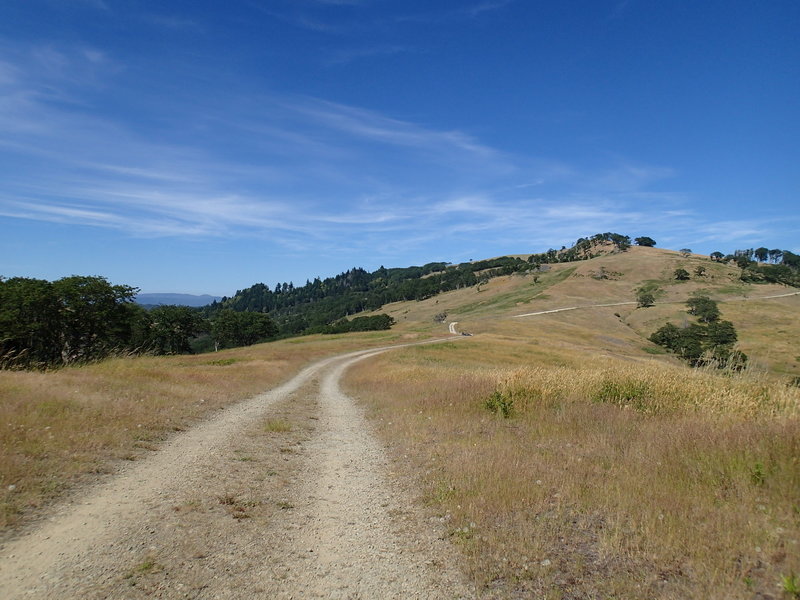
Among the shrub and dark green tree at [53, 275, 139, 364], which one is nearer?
the shrub

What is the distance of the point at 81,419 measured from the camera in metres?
11.0

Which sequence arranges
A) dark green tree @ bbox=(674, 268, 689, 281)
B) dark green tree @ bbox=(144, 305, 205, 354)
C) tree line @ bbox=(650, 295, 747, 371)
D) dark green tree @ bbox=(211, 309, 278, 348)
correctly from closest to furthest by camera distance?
tree line @ bbox=(650, 295, 747, 371) < dark green tree @ bbox=(144, 305, 205, 354) < dark green tree @ bbox=(211, 309, 278, 348) < dark green tree @ bbox=(674, 268, 689, 281)

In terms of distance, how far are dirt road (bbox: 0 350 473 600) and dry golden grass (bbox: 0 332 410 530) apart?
0.73 metres

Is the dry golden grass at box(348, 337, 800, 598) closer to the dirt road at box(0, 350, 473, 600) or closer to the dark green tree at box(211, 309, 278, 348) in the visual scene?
the dirt road at box(0, 350, 473, 600)

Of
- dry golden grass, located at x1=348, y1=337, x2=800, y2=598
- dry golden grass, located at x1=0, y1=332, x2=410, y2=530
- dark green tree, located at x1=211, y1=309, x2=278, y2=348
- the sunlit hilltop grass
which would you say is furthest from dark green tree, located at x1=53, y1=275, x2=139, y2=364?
dark green tree, located at x1=211, y1=309, x2=278, y2=348

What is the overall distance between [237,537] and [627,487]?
599 centimetres

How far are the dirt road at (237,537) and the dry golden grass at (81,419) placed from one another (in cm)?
73

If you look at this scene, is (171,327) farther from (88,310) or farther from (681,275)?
(681,275)

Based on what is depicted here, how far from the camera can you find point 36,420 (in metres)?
9.98

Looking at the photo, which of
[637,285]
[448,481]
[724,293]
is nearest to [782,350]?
[724,293]

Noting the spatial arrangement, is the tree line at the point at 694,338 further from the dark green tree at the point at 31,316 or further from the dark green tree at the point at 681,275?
the dark green tree at the point at 31,316

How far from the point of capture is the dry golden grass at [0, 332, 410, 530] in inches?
290

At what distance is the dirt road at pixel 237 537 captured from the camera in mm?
4891

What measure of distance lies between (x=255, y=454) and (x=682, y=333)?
3937 inches
